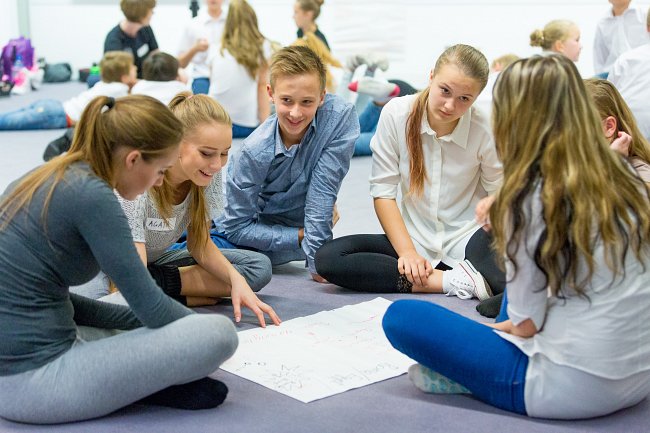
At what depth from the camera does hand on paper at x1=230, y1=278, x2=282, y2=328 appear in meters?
1.94

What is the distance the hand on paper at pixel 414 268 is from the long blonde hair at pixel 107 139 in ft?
3.14

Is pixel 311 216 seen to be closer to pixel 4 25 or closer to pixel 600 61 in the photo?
pixel 600 61

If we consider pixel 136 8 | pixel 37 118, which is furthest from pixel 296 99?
pixel 136 8

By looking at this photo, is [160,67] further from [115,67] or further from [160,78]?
[115,67]

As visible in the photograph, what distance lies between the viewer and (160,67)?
4.61m

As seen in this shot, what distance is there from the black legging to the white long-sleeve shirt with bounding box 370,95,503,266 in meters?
0.08

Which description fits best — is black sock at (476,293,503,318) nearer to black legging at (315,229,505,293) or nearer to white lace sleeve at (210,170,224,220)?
black legging at (315,229,505,293)


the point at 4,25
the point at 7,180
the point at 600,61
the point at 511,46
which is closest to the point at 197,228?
the point at 7,180

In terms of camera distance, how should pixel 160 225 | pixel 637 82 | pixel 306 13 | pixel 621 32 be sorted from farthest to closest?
pixel 306 13, pixel 621 32, pixel 637 82, pixel 160 225

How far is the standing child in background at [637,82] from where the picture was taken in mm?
3578

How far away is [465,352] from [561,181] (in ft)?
1.14

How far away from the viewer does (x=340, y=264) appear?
2.30 m

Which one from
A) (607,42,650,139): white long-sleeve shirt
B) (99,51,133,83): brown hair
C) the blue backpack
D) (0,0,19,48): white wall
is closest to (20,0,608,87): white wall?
(0,0,19,48): white wall

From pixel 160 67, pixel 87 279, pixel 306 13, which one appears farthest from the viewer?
pixel 306 13
